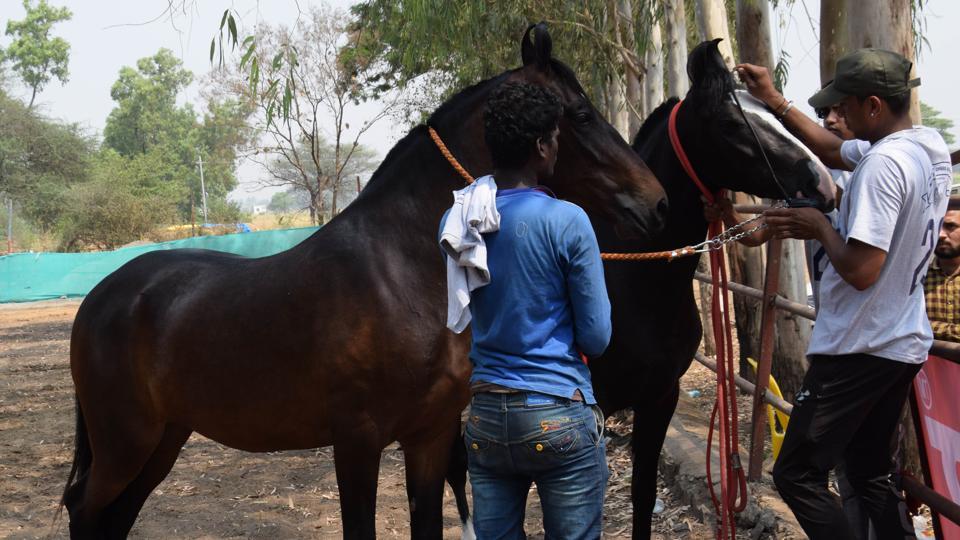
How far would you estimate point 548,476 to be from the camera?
2367 millimetres

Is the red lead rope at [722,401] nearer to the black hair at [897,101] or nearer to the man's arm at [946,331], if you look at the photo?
the man's arm at [946,331]

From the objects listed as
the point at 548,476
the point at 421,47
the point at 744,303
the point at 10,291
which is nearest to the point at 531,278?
the point at 548,476

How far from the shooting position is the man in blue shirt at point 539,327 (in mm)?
2307

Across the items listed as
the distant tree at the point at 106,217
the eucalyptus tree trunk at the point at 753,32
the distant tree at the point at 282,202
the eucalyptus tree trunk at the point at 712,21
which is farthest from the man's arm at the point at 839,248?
the distant tree at the point at 282,202

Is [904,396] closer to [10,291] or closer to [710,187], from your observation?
[710,187]

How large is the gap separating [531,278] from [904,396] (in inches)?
53.5

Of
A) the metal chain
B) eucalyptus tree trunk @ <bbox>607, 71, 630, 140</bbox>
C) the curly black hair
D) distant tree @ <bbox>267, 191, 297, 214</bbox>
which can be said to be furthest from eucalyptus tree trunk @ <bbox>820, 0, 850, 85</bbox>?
distant tree @ <bbox>267, 191, 297, 214</bbox>

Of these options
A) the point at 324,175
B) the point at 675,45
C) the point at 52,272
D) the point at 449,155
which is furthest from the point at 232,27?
the point at 324,175

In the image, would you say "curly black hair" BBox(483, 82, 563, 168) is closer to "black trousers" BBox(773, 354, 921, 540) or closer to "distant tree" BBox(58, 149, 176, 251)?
"black trousers" BBox(773, 354, 921, 540)

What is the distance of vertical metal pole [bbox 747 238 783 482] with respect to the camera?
4684mm

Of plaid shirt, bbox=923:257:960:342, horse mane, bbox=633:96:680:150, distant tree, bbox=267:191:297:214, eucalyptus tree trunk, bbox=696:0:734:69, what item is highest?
distant tree, bbox=267:191:297:214

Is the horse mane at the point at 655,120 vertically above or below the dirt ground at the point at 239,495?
above

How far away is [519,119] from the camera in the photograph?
232cm

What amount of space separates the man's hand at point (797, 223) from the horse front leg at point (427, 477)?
5.09ft
